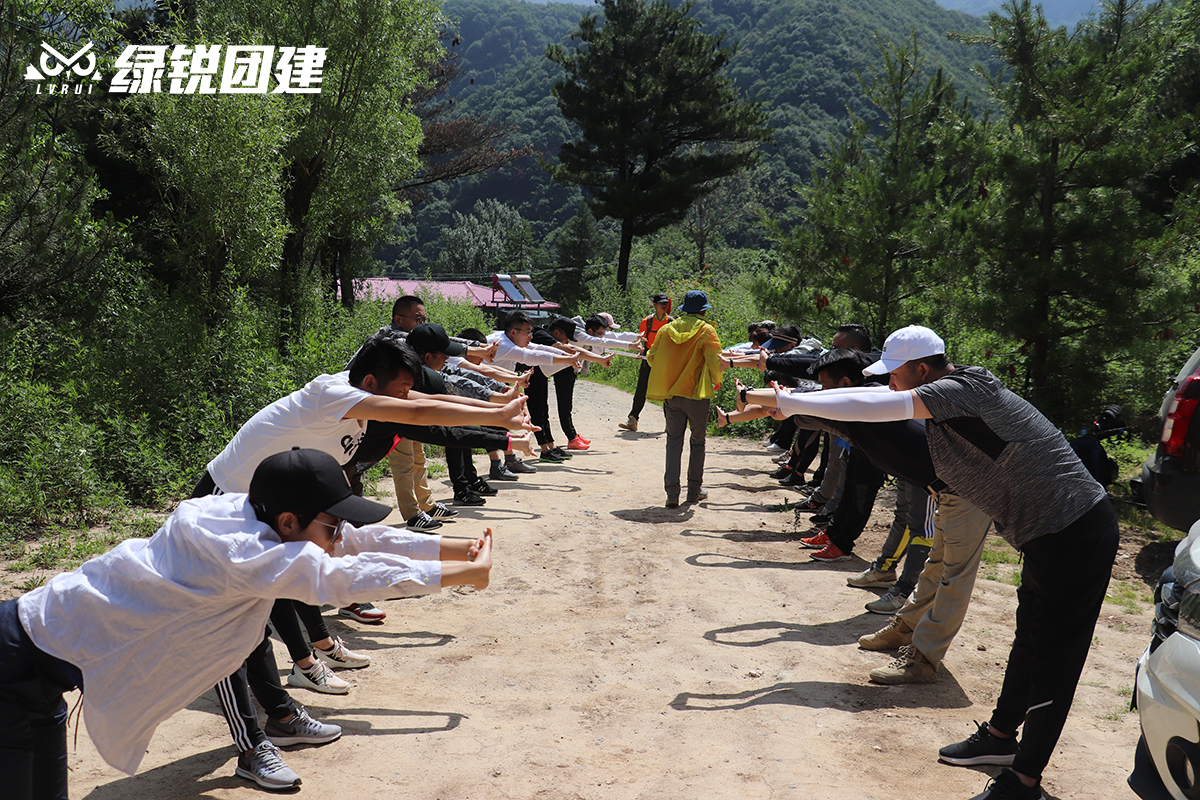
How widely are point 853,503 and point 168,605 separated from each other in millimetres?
5421

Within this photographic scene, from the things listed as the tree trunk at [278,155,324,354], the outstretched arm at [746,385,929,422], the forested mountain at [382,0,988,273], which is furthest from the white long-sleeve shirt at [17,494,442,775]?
the forested mountain at [382,0,988,273]

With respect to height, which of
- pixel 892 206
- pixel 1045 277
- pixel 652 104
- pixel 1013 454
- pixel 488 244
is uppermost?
pixel 652 104

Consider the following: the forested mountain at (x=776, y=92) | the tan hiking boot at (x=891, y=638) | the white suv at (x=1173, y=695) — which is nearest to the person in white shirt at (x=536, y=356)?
the tan hiking boot at (x=891, y=638)

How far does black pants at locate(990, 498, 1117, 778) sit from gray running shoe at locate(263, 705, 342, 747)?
2.93 m

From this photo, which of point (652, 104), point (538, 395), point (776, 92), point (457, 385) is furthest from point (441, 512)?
point (776, 92)

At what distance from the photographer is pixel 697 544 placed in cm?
719

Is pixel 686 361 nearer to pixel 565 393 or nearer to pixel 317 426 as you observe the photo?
pixel 565 393

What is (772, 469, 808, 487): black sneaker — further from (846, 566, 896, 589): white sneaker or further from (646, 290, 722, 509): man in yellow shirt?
(846, 566, 896, 589): white sneaker

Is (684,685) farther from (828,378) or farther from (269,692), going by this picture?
(828,378)

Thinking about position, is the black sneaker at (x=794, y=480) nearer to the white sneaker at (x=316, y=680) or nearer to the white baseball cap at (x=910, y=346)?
the white baseball cap at (x=910, y=346)

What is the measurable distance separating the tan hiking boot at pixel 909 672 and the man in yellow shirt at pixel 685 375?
408cm

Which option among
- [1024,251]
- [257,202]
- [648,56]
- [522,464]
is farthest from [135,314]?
[648,56]

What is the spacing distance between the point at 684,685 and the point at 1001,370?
7356 millimetres

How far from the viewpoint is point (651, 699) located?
415cm
